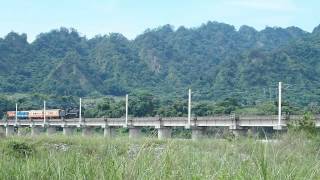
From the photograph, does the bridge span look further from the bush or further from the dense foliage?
the bush

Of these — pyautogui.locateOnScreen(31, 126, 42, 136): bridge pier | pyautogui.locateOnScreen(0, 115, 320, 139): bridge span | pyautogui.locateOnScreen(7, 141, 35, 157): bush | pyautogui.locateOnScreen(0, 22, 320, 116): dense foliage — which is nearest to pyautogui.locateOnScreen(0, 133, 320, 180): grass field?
pyautogui.locateOnScreen(7, 141, 35, 157): bush

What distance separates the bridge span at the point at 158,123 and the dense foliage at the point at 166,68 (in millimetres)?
7189

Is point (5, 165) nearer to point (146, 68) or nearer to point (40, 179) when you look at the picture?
point (40, 179)

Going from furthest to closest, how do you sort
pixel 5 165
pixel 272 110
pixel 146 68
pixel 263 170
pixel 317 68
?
pixel 146 68 < pixel 317 68 < pixel 272 110 < pixel 5 165 < pixel 263 170

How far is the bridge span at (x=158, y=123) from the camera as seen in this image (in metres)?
35.9

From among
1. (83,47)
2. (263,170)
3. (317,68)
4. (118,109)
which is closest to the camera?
(263,170)

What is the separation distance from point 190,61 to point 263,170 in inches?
5829

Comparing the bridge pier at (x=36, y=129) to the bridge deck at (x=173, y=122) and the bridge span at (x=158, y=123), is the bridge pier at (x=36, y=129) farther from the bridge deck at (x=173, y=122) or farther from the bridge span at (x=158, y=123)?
the bridge deck at (x=173, y=122)

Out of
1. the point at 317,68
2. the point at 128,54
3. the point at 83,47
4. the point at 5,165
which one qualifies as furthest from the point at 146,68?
the point at 5,165

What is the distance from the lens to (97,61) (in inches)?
5709

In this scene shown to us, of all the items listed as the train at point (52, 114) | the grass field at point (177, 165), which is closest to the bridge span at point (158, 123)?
the train at point (52, 114)

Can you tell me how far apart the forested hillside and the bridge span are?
24618mm

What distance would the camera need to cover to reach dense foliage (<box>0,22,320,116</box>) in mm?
83000

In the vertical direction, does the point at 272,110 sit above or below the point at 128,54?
below
